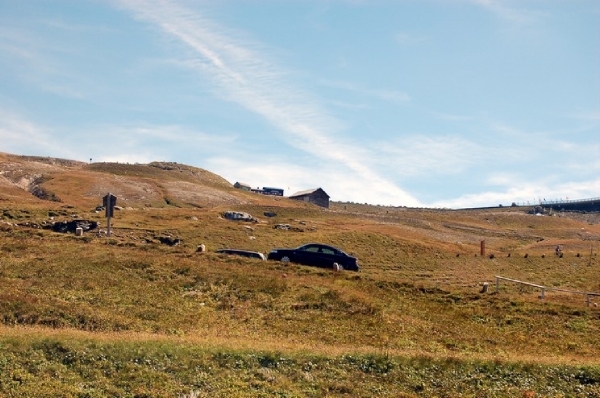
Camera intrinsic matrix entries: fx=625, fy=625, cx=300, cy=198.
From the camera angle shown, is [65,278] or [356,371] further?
[65,278]

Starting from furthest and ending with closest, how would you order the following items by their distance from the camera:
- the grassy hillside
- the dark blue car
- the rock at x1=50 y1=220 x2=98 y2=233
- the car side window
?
1. the rock at x1=50 y1=220 x2=98 y2=233
2. the car side window
3. the dark blue car
4. the grassy hillside

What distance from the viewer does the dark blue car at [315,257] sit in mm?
42688

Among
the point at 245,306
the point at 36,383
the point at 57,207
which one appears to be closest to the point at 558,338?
the point at 245,306

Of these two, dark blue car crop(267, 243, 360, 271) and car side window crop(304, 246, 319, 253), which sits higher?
car side window crop(304, 246, 319, 253)

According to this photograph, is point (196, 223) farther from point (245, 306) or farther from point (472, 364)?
point (472, 364)

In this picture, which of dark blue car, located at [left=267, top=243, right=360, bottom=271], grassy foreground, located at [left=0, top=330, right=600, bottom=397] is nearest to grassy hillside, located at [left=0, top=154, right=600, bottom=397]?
grassy foreground, located at [left=0, top=330, right=600, bottom=397]

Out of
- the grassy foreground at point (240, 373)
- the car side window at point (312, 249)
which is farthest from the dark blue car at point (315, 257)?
the grassy foreground at point (240, 373)

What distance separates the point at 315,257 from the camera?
141ft

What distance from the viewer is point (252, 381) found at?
19.1 meters

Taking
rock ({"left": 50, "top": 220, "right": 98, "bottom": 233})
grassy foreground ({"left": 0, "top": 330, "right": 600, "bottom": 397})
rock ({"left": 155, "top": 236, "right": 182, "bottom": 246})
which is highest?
rock ({"left": 50, "top": 220, "right": 98, "bottom": 233})

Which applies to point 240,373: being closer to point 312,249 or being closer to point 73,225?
point 312,249

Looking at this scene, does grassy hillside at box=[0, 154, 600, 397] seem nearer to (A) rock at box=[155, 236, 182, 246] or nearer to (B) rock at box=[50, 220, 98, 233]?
(A) rock at box=[155, 236, 182, 246]

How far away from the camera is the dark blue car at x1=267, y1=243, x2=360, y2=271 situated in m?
42.7

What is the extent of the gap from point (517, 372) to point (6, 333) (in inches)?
673
